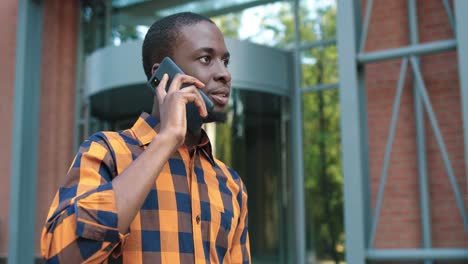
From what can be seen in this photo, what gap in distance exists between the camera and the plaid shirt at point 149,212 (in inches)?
46.3

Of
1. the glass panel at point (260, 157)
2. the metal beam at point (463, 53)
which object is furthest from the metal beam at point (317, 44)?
the metal beam at point (463, 53)

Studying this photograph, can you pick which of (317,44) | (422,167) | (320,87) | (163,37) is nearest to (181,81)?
(163,37)

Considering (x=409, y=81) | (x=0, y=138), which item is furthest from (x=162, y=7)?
(x=409, y=81)

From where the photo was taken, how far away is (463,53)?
4.43 meters

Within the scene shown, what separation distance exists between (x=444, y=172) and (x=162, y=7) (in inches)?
182

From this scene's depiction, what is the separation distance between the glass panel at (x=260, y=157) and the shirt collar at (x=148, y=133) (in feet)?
16.2

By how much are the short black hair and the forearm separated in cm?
47

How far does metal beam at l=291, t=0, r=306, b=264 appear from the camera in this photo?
267 inches

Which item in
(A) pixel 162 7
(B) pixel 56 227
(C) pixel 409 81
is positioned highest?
(A) pixel 162 7

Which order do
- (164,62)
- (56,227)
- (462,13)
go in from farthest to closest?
(462,13), (164,62), (56,227)

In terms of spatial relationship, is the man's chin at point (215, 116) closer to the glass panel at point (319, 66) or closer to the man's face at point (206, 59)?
A: the man's face at point (206, 59)

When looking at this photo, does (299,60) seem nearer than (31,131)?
Yes

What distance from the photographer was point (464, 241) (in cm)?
507

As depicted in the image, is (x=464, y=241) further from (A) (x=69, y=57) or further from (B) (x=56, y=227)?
(A) (x=69, y=57)
